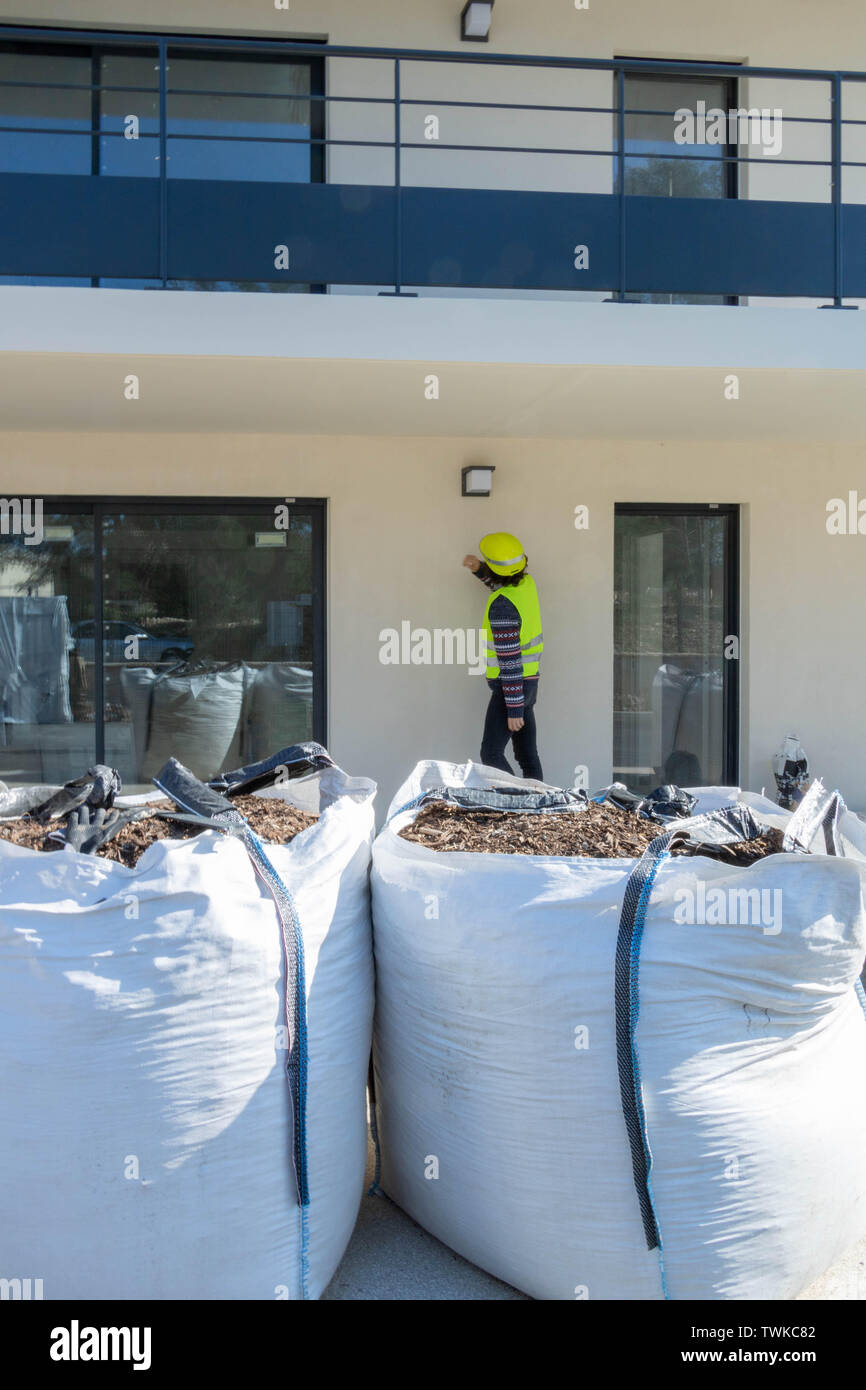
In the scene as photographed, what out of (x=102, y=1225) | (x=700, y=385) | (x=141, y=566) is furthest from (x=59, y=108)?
(x=102, y=1225)

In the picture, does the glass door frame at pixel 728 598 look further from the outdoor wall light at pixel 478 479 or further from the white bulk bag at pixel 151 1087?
the white bulk bag at pixel 151 1087

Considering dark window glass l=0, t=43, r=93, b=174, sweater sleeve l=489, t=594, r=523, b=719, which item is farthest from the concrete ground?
dark window glass l=0, t=43, r=93, b=174

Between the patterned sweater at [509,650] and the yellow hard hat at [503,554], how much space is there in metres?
0.15

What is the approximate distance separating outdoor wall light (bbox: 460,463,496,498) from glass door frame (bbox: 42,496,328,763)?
84 cm

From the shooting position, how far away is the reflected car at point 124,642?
240 inches

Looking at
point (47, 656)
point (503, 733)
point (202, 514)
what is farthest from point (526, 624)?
point (47, 656)

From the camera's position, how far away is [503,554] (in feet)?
19.1

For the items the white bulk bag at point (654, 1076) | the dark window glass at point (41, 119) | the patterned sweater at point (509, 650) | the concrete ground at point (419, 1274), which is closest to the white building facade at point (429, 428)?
the dark window glass at point (41, 119)

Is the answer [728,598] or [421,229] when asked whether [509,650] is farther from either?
[421,229]

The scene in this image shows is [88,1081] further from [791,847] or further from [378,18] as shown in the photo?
[378,18]

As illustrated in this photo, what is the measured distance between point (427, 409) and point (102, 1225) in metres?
4.28

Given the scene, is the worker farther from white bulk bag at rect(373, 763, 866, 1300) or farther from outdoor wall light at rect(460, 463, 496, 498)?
white bulk bag at rect(373, 763, 866, 1300)

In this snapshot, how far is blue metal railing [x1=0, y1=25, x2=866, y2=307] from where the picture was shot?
493 centimetres

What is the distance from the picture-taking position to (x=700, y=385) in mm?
4992
